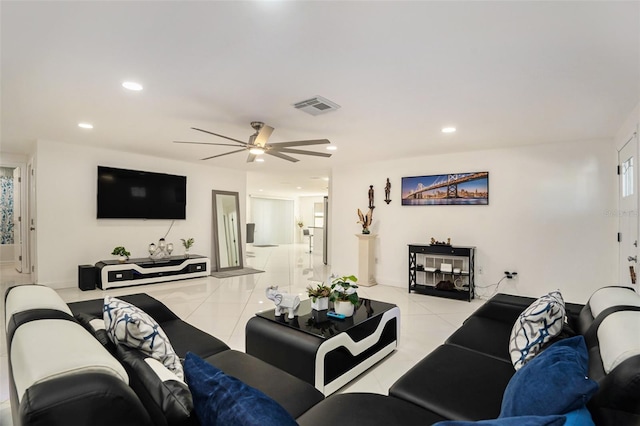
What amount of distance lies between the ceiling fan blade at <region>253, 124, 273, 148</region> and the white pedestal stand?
3047mm

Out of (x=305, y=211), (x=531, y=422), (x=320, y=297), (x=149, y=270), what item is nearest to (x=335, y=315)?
(x=320, y=297)

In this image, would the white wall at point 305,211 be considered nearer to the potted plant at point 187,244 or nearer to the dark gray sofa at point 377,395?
the potted plant at point 187,244

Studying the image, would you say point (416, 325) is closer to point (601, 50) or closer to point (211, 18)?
point (601, 50)

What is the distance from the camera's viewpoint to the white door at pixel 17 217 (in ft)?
21.9

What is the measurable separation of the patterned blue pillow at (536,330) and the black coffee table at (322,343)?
3.47 feet

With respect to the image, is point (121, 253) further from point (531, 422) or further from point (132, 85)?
point (531, 422)

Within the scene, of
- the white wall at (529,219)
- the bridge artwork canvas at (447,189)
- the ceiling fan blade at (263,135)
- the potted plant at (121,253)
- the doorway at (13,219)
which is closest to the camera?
the ceiling fan blade at (263,135)

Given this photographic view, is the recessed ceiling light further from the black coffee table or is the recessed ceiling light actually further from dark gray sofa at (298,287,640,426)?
dark gray sofa at (298,287,640,426)

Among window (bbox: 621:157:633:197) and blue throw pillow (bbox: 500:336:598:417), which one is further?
window (bbox: 621:157:633:197)

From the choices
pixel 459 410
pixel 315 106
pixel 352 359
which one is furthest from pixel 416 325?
pixel 315 106

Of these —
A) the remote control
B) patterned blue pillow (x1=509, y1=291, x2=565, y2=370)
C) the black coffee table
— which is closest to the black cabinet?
the black coffee table

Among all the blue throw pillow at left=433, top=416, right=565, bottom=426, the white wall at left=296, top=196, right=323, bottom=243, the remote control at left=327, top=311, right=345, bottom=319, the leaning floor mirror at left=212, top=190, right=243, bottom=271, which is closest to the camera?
the blue throw pillow at left=433, top=416, right=565, bottom=426

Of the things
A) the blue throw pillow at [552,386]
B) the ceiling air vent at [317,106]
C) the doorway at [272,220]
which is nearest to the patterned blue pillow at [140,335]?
the blue throw pillow at [552,386]

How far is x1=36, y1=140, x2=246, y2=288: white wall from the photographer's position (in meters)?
5.08
